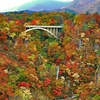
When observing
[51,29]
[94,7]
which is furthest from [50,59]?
[94,7]

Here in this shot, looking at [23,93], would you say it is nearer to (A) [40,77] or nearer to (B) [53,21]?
(A) [40,77]

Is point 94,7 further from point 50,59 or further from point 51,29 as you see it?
point 50,59

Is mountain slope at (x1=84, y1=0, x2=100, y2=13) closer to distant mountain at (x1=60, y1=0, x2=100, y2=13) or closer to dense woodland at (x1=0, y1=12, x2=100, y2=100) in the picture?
distant mountain at (x1=60, y1=0, x2=100, y2=13)

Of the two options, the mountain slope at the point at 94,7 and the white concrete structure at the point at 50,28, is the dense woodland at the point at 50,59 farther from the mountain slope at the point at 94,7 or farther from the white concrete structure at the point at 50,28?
the mountain slope at the point at 94,7

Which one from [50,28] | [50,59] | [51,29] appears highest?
[50,28]

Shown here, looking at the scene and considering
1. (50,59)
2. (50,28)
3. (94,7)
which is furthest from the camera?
(94,7)

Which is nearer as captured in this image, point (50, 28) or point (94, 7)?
point (50, 28)

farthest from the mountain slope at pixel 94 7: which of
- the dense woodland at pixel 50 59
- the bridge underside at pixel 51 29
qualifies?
the bridge underside at pixel 51 29

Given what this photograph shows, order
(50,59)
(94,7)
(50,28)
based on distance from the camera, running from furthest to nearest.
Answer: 1. (94,7)
2. (50,28)
3. (50,59)
